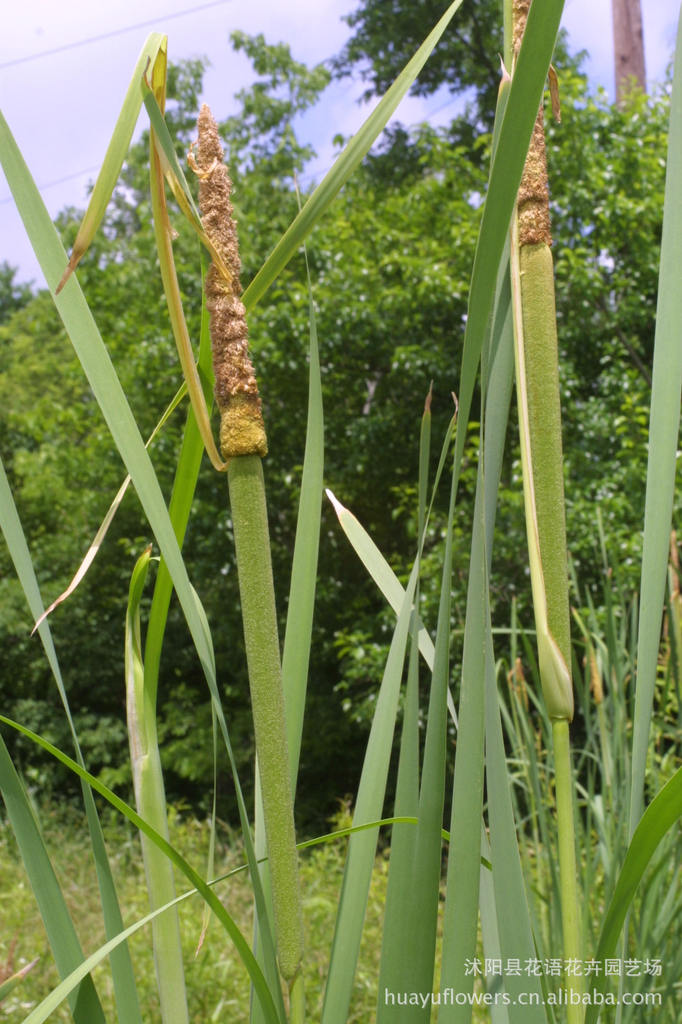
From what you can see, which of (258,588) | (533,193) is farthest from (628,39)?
(258,588)

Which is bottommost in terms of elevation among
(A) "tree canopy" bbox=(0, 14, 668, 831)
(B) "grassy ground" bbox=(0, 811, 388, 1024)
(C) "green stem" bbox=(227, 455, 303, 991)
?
(B) "grassy ground" bbox=(0, 811, 388, 1024)

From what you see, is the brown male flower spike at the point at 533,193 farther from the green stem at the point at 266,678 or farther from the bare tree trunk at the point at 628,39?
the bare tree trunk at the point at 628,39

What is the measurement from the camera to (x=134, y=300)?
5969 millimetres

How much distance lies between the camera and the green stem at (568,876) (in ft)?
0.94

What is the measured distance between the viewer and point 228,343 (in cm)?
30

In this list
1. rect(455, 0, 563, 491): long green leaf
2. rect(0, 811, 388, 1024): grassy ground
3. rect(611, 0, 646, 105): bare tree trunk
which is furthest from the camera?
rect(611, 0, 646, 105): bare tree trunk

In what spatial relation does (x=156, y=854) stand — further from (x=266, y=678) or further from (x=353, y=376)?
(x=353, y=376)

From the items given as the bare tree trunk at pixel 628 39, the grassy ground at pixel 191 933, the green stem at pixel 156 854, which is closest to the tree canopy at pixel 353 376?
the bare tree trunk at pixel 628 39

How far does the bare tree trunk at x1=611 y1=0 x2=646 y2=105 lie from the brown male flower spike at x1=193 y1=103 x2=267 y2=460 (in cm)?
542

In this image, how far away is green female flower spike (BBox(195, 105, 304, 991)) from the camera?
0.29 metres

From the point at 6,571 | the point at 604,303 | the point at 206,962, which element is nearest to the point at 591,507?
the point at 604,303

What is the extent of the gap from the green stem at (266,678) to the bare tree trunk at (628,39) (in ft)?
18.0

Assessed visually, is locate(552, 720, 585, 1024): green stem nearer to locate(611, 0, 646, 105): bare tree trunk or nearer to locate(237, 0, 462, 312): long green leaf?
locate(237, 0, 462, 312): long green leaf

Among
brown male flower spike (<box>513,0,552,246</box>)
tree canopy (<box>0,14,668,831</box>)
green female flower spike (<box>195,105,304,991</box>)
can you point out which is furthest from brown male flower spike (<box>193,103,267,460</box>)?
tree canopy (<box>0,14,668,831</box>)
